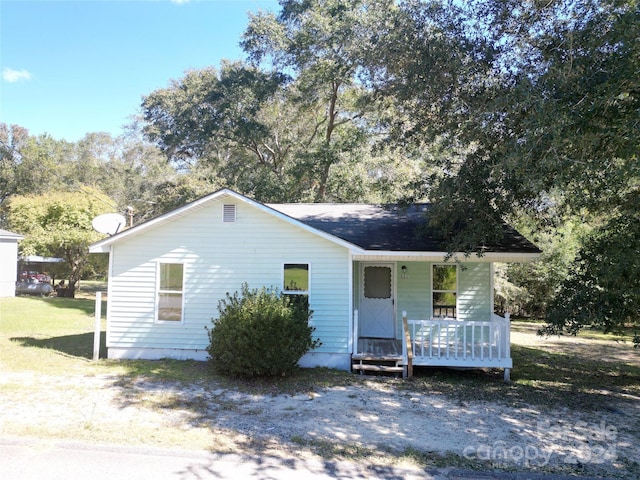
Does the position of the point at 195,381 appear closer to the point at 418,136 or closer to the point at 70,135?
the point at 418,136

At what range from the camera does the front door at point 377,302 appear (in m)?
11.0

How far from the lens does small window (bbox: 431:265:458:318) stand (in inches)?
421

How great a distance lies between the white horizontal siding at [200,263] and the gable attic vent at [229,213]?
0.09 metres

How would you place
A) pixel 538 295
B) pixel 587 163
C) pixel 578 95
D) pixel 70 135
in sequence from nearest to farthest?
1. pixel 587 163
2. pixel 578 95
3. pixel 538 295
4. pixel 70 135

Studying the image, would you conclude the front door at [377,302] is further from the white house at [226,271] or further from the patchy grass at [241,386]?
the patchy grass at [241,386]

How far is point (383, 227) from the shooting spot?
11445 millimetres

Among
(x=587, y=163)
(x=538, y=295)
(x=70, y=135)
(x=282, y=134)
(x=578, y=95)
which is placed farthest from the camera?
(x=70, y=135)

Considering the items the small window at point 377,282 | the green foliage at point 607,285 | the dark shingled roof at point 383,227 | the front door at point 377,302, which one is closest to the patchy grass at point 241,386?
the green foliage at point 607,285

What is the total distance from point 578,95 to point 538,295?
15396mm

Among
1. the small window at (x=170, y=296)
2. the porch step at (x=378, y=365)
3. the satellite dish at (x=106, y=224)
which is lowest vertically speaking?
the porch step at (x=378, y=365)

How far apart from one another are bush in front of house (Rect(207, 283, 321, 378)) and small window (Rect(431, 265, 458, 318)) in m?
3.99

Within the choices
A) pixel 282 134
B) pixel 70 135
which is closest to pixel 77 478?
pixel 282 134

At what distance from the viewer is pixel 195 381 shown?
310 inches

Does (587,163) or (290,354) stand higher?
(587,163)
